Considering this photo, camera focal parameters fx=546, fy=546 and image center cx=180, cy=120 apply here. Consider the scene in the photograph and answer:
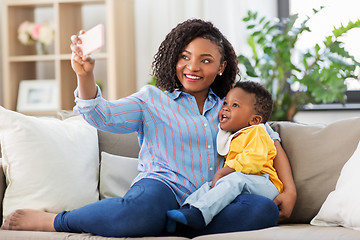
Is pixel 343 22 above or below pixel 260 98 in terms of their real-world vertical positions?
above

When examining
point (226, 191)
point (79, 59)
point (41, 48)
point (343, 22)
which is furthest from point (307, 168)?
point (41, 48)

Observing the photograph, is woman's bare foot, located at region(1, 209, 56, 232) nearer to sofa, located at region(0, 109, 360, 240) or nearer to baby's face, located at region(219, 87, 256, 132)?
sofa, located at region(0, 109, 360, 240)

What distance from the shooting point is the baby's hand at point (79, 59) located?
1.46 m

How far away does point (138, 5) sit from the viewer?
3.67 meters

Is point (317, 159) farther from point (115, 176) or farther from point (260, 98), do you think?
point (115, 176)

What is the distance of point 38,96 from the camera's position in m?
3.54

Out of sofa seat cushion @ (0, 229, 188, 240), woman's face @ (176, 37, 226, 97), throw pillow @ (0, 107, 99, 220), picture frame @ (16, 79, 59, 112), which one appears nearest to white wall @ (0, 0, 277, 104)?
picture frame @ (16, 79, 59, 112)

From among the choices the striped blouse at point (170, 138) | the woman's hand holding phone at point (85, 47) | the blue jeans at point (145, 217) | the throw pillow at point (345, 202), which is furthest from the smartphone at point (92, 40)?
the throw pillow at point (345, 202)

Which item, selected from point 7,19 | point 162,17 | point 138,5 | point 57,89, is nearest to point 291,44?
point 162,17

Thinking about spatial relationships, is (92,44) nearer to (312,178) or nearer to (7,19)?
(312,178)

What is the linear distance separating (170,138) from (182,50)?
0.32 metres

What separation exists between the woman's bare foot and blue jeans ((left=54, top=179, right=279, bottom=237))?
3 centimetres

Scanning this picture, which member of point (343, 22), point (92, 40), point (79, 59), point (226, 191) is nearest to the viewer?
point (92, 40)

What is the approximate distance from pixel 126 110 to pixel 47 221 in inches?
16.7
